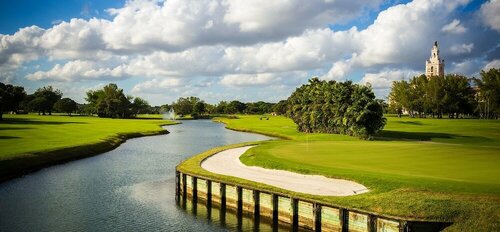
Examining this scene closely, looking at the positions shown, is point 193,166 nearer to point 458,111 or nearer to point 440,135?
point 440,135

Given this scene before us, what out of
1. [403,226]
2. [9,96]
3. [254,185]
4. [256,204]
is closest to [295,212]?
[256,204]

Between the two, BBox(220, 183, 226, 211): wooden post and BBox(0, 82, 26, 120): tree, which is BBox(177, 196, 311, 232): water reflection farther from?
BBox(0, 82, 26, 120): tree

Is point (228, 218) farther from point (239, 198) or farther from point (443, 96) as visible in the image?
point (443, 96)

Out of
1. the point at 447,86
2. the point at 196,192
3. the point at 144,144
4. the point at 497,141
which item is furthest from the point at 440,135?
the point at 447,86

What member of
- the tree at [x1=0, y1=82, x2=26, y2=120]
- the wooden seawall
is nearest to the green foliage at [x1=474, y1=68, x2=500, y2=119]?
the wooden seawall

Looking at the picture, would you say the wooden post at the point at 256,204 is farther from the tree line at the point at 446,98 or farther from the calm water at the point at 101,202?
the tree line at the point at 446,98

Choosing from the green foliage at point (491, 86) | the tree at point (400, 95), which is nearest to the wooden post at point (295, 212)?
the green foliage at point (491, 86)
